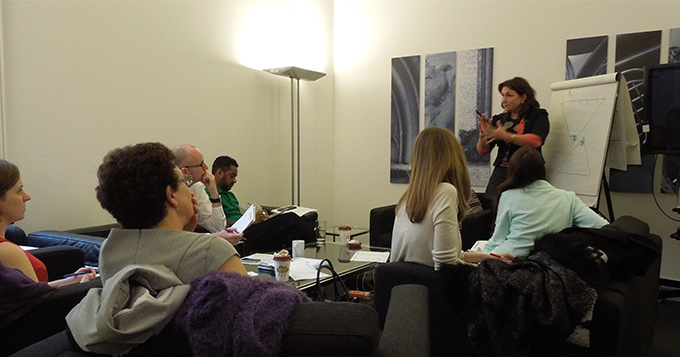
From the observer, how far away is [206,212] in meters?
3.42

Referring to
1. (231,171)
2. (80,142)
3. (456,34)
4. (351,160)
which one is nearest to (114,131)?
(80,142)

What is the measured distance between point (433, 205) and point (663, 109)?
2.69m

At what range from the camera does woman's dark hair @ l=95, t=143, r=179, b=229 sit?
1.31 meters

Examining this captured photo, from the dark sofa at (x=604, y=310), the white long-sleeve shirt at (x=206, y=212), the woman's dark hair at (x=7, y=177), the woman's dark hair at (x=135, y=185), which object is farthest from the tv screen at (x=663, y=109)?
the woman's dark hair at (x=7, y=177)

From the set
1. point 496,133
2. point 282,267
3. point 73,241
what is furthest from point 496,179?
point 73,241

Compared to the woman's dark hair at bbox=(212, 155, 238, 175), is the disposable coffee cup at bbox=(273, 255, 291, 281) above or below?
below

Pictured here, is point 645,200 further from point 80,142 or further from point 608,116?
point 80,142

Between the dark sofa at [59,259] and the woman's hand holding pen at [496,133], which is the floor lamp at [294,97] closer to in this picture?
the woman's hand holding pen at [496,133]

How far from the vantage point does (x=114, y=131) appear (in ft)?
13.3

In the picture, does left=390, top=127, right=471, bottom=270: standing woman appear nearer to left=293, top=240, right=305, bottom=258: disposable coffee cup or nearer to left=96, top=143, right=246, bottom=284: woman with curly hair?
left=293, top=240, right=305, bottom=258: disposable coffee cup

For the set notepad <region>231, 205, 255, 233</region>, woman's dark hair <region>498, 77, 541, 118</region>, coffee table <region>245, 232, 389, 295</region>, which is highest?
woman's dark hair <region>498, 77, 541, 118</region>

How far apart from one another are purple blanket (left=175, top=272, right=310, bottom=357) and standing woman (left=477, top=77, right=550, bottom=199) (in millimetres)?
3193

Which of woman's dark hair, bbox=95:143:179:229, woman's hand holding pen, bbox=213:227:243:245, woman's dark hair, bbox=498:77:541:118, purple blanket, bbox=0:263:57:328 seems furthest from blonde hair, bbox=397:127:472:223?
woman's dark hair, bbox=498:77:541:118

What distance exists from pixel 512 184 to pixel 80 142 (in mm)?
3177
